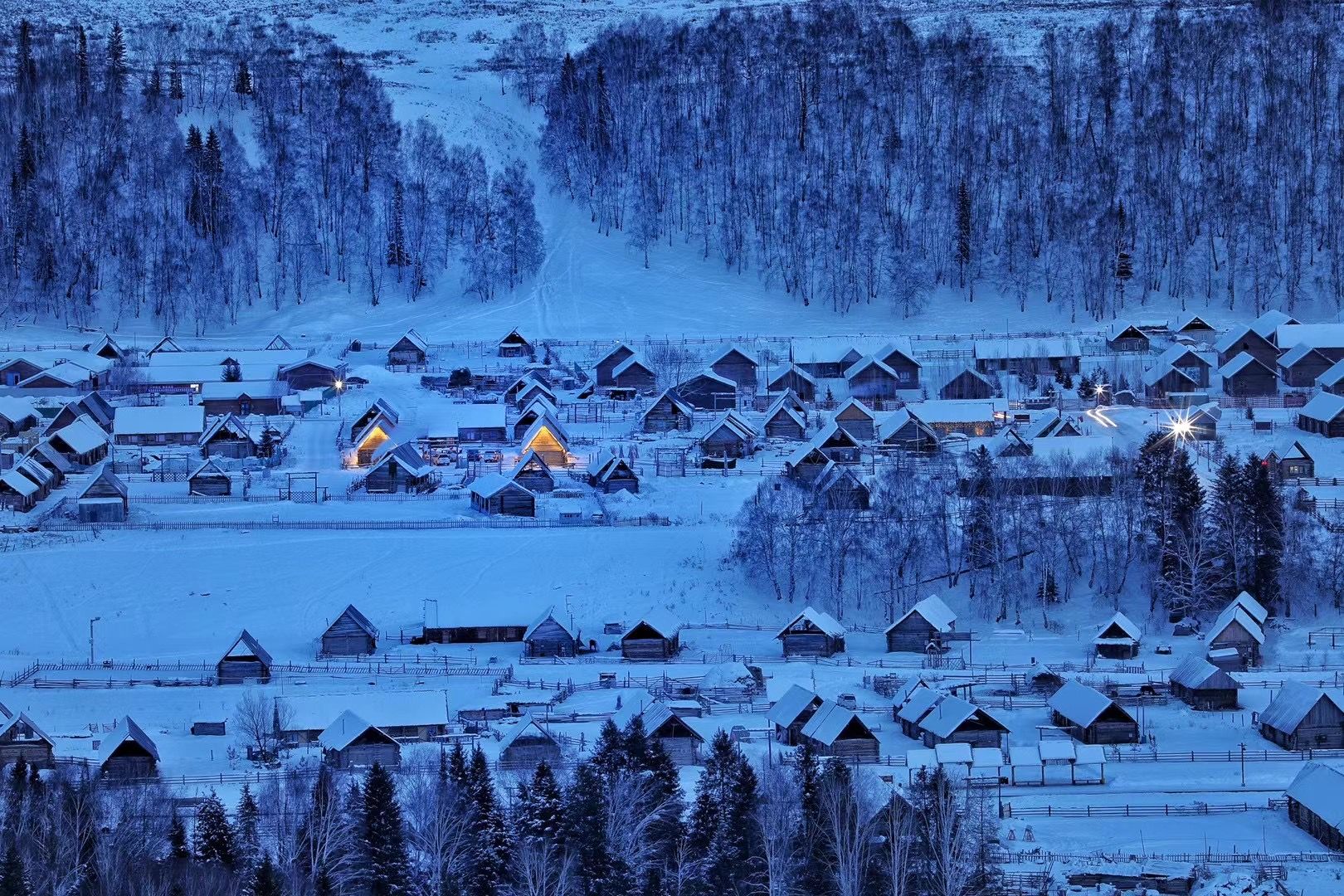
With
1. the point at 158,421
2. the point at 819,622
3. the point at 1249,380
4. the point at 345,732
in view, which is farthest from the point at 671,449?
the point at 345,732

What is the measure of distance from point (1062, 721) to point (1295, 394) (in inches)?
1280

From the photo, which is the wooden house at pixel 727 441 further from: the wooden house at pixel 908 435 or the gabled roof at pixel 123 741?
the gabled roof at pixel 123 741

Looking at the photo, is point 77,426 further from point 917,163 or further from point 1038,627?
point 917,163

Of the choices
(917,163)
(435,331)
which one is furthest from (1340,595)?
(917,163)

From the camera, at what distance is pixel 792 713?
40938 millimetres

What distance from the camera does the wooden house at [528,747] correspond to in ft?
124

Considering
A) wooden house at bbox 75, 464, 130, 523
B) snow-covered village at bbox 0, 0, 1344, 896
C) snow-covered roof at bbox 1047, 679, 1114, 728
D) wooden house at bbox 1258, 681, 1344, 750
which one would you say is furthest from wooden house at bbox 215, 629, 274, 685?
wooden house at bbox 1258, 681, 1344, 750

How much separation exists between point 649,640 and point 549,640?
2380 mm

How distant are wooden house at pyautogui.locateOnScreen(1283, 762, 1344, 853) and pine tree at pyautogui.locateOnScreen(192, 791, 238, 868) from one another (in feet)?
58.4

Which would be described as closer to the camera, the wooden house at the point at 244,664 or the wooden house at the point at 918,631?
the wooden house at the point at 244,664

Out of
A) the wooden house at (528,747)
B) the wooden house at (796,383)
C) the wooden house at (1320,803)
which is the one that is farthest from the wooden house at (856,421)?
the wooden house at (1320,803)

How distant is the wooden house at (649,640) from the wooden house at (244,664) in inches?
328

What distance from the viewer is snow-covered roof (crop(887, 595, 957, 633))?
48656mm

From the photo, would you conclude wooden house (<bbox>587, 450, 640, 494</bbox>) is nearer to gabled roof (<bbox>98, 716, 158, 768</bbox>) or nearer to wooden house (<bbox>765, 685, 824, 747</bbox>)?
wooden house (<bbox>765, 685, 824, 747</bbox>)
